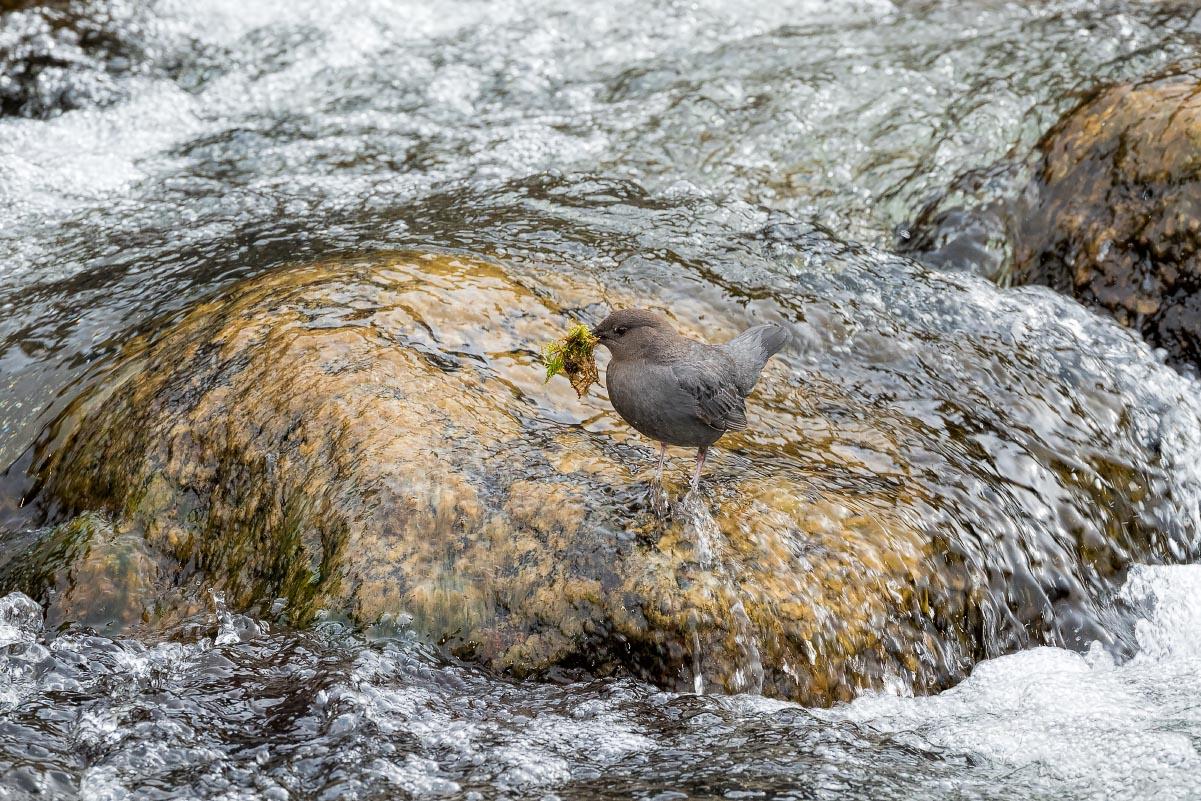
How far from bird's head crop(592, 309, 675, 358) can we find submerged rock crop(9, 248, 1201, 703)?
1.59 ft

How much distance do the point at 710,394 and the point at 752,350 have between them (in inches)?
27.4

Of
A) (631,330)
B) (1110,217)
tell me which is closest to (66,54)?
(631,330)

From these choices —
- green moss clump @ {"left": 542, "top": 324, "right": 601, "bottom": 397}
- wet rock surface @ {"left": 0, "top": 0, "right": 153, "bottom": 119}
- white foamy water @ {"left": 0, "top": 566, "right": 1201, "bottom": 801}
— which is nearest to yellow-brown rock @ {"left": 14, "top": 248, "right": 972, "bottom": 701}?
white foamy water @ {"left": 0, "top": 566, "right": 1201, "bottom": 801}

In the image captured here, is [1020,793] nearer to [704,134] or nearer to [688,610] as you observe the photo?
[688,610]

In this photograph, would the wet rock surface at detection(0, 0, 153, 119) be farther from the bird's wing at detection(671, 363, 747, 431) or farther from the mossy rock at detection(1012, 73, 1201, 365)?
the mossy rock at detection(1012, 73, 1201, 365)

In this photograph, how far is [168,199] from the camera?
7027 millimetres

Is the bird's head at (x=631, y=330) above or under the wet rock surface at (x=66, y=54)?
under

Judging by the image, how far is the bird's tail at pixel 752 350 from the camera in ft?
15.0

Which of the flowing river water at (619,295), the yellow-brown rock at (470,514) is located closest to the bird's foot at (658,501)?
the yellow-brown rock at (470,514)

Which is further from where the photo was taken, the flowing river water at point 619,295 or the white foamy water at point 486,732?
the flowing river water at point 619,295

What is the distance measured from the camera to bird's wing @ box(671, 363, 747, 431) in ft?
13.2

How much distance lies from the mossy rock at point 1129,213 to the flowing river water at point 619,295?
36cm

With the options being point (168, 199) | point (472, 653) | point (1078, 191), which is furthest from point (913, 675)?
point (168, 199)

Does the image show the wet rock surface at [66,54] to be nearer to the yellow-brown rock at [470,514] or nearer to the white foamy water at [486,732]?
the yellow-brown rock at [470,514]
